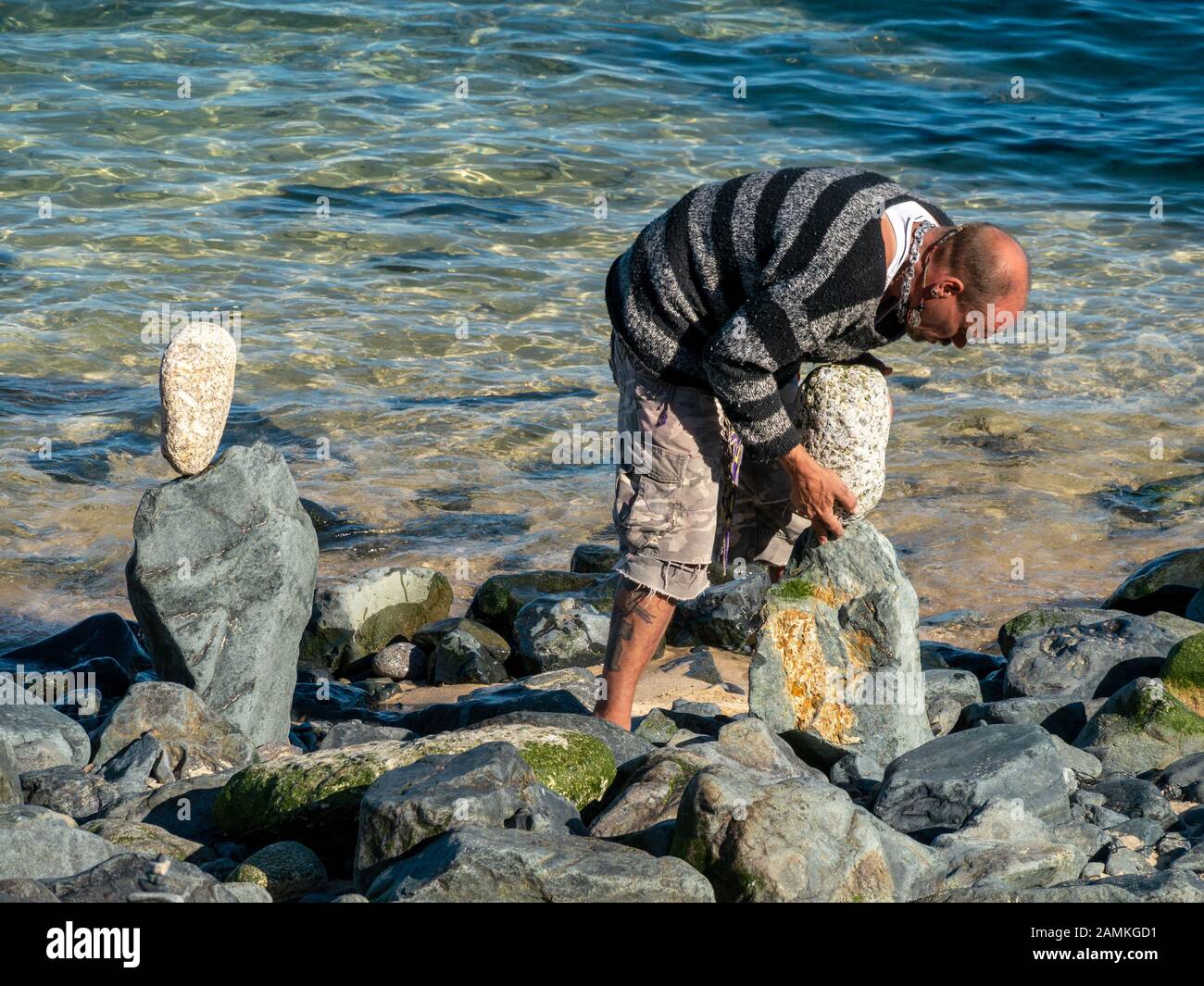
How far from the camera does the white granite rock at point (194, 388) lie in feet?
14.8

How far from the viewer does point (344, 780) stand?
3891mm

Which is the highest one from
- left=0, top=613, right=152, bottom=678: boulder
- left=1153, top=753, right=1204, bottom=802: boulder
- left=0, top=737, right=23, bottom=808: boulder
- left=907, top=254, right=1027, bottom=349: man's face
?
left=907, top=254, right=1027, bottom=349: man's face

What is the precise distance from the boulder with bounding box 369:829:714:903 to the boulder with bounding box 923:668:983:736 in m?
2.11

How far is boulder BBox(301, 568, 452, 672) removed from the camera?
5.96m

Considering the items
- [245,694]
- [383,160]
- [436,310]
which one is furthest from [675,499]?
[383,160]

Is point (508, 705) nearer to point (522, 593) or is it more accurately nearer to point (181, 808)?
point (181, 808)

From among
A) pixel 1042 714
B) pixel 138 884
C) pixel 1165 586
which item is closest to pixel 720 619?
pixel 1042 714

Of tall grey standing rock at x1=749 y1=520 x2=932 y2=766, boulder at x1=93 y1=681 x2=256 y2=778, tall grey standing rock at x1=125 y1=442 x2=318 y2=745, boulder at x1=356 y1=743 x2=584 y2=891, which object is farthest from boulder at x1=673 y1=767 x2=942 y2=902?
tall grey standing rock at x1=125 y1=442 x2=318 y2=745

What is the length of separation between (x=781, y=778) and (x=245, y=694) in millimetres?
2086

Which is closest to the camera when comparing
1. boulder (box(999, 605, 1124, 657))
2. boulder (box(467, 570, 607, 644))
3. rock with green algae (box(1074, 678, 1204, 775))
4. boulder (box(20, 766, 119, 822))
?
boulder (box(20, 766, 119, 822))

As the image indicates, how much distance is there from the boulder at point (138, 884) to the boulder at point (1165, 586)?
4.48m

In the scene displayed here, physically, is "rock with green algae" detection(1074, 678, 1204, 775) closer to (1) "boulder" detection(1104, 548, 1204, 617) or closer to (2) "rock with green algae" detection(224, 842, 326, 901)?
(1) "boulder" detection(1104, 548, 1204, 617)

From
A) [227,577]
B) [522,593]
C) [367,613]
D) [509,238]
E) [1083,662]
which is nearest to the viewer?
[227,577]

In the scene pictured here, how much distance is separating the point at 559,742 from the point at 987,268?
1.79 meters
